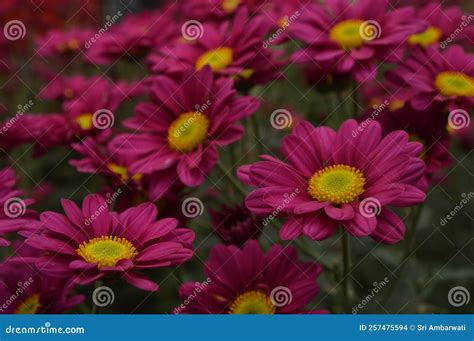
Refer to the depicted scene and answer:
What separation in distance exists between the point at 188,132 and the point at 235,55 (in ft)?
0.56

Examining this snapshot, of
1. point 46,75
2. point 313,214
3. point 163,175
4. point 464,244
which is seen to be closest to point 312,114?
point 464,244

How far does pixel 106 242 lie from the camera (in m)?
0.91

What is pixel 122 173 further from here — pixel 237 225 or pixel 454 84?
pixel 454 84

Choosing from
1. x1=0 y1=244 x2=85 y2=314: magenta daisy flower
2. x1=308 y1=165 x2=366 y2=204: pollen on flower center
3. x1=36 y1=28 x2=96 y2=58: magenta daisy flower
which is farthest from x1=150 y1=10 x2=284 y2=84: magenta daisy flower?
x1=36 y1=28 x2=96 y2=58: magenta daisy flower

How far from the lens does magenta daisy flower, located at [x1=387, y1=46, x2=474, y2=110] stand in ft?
3.40

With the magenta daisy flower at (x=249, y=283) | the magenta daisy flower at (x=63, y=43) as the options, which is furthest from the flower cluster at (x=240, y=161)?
the magenta daisy flower at (x=63, y=43)

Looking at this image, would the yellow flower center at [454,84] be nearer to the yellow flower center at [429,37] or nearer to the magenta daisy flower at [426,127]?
the magenta daisy flower at [426,127]

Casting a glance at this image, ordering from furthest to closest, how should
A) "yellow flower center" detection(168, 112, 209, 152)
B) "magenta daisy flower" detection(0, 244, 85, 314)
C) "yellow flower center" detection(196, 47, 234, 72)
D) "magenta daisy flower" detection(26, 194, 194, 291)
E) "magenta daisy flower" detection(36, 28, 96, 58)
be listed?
1. "magenta daisy flower" detection(36, 28, 96, 58)
2. "yellow flower center" detection(196, 47, 234, 72)
3. "yellow flower center" detection(168, 112, 209, 152)
4. "magenta daisy flower" detection(0, 244, 85, 314)
5. "magenta daisy flower" detection(26, 194, 194, 291)

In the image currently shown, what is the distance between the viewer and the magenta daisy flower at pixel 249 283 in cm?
94

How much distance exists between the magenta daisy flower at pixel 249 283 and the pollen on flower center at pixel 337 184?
0.28 ft

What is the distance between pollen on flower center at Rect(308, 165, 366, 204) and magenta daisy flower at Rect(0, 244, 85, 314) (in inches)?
12.6

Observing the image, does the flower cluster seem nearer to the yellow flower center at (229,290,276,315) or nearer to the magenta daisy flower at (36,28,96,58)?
the yellow flower center at (229,290,276,315)

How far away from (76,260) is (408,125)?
19.8 inches

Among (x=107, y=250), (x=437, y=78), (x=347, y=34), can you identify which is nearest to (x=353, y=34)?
(x=347, y=34)
